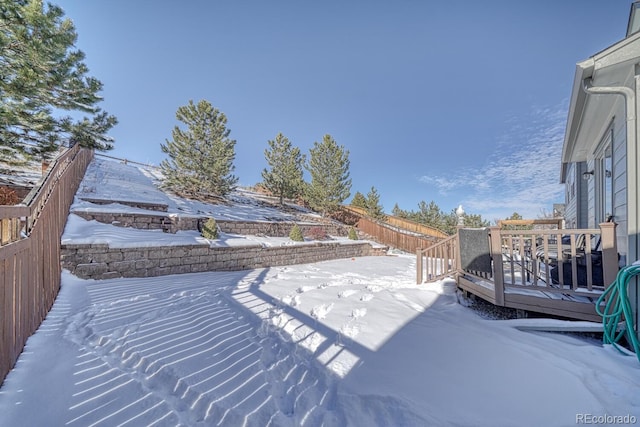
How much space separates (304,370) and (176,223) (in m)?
6.62

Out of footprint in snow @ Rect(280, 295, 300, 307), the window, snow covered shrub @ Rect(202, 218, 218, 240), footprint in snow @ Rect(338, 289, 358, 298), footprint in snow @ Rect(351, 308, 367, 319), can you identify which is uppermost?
the window

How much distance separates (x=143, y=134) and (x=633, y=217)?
17.8m

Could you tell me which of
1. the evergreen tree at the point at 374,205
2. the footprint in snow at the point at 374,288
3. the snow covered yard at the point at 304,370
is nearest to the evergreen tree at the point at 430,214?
the evergreen tree at the point at 374,205

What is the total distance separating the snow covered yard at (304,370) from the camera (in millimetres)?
1582

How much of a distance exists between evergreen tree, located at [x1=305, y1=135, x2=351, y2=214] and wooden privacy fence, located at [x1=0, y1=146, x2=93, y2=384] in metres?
11.7

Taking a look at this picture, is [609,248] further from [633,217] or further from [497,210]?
[497,210]

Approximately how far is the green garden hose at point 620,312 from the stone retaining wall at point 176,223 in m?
8.55

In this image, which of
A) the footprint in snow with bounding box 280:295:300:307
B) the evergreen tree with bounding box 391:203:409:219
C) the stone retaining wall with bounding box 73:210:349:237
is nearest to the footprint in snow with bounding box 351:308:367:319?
the footprint in snow with bounding box 280:295:300:307

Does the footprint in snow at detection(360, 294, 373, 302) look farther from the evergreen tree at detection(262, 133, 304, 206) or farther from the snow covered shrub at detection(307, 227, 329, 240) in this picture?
the evergreen tree at detection(262, 133, 304, 206)

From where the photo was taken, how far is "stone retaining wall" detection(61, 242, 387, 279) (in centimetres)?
448

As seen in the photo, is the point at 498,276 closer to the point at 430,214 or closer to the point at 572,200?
the point at 572,200

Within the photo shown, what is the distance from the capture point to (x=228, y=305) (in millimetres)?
3693

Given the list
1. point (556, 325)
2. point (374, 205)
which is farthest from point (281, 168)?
point (556, 325)

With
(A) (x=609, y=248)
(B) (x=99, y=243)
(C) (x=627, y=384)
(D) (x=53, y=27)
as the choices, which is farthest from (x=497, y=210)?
(D) (x=53, y=27)
